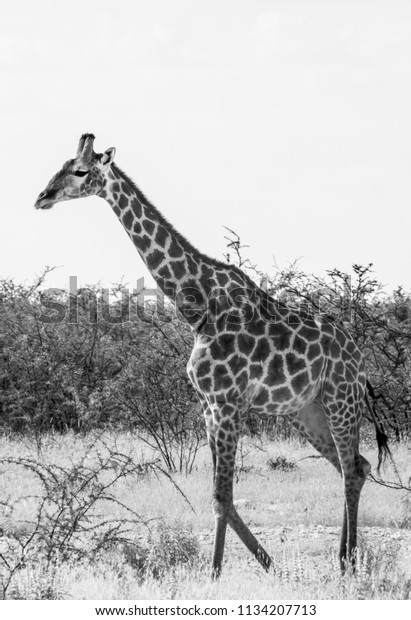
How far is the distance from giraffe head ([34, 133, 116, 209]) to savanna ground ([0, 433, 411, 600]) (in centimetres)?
200

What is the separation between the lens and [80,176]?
735cm

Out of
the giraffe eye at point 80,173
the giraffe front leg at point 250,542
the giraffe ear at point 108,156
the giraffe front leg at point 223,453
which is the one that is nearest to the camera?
the giraffe front leg at point 250,542

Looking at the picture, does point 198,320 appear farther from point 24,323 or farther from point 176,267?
point 24,323

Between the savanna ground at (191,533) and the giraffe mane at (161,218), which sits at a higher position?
the giraffe mane at (161,218)

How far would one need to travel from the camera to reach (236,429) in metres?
7.11

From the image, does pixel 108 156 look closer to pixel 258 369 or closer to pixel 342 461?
pixel 258 369

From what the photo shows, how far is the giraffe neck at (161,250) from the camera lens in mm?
7523

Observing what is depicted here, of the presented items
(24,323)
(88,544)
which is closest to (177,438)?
(88,544)

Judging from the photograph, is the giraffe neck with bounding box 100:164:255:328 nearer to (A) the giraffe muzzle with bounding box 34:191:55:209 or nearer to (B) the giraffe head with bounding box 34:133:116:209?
(B) the giraffe head with bounding box 34:133:116:209

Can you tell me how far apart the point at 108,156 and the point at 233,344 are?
1.80 meters

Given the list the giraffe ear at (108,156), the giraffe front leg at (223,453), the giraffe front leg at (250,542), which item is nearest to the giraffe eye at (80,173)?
the giraffe ear at (108,156)

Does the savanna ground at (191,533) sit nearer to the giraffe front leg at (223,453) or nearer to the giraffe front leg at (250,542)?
the giraffe front leg at (250,542)

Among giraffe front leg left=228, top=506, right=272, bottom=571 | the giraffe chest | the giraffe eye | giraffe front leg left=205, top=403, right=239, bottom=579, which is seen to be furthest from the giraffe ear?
giraffe front leg left=228, top=506, right=272, bottom=571

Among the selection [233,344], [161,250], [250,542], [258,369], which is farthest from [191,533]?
[161,250]
